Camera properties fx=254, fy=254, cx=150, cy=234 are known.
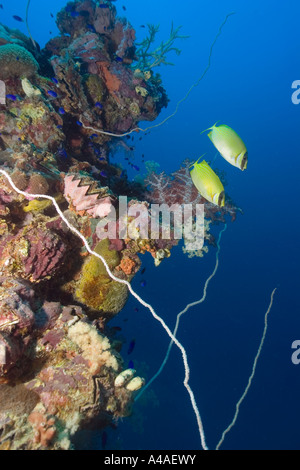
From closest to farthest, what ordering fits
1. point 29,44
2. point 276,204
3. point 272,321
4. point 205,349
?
point 29,44 → point 205,349 → point 272,321 → point 276,204

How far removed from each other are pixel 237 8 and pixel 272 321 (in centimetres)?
12496

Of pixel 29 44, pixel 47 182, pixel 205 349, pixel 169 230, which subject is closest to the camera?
pixel 47 182

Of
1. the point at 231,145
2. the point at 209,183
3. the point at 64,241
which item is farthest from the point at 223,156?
the point at 64,241

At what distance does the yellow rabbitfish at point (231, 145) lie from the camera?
2.38 meters

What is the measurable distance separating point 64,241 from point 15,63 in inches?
150

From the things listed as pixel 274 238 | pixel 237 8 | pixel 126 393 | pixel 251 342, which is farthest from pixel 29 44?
pixel 237 8

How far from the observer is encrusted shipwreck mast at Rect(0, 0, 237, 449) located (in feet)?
7.70

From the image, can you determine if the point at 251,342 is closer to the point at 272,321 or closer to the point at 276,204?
the point at 272,321

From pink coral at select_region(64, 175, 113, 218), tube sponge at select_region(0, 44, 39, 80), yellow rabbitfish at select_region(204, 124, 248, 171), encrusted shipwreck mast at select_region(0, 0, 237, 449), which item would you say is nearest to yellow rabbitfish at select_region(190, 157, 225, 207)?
yellow rabbitfish at select_region(204, 124, 248, 171)

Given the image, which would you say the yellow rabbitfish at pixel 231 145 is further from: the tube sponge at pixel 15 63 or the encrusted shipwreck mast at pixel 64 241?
the tube sponge at pixel 15 63

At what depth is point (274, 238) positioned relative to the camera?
3884 cm

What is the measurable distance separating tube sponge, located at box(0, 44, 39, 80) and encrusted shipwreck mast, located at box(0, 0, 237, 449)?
0.06 feet

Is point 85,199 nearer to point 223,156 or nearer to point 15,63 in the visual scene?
point 223,156

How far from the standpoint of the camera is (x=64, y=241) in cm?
331
